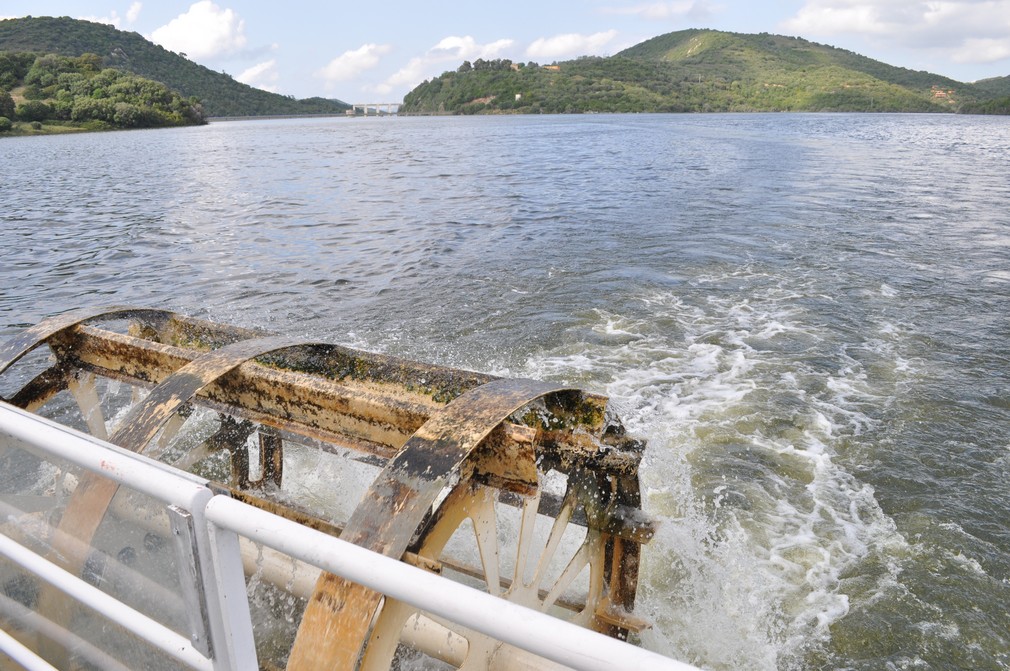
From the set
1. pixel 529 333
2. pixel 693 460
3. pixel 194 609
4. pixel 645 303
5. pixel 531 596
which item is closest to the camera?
pixel 194 609

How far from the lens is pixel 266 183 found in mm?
24531

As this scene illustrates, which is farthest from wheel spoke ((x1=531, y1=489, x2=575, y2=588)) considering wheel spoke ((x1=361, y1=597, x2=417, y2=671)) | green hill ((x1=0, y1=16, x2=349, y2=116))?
green hill ((x1=0, y1=16, x2=349, y2=116))

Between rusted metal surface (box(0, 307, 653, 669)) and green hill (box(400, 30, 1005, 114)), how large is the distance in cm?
11647

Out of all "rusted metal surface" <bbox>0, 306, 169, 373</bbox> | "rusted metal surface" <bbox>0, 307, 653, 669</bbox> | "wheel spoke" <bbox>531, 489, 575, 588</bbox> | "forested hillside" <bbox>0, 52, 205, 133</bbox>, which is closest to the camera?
"rusted metal surface" <bbox>0, 307, 653, 669</bbox>

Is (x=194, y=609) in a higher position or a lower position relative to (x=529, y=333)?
higher

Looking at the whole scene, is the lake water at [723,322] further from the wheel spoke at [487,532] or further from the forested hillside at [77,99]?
the forested hillside at [77,99]

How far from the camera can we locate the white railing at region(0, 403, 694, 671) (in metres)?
1.10

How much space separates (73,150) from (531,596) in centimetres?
4896

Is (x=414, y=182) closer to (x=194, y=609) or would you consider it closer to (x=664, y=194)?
(x=664, y=194)

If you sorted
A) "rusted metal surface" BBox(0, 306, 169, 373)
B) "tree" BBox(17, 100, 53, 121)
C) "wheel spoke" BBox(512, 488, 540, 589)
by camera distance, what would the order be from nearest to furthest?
"wheel spoke" BBox(512, 488, 540, 589)
"rusted metal surface" BBox(0, 306, 169, 373)
"tree" BBox(17, 100, 53, 121)

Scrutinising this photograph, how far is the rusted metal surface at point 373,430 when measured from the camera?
2.85 metres

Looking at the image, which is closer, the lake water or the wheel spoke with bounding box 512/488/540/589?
the wheel spoke with bounding box 512/488/540/589

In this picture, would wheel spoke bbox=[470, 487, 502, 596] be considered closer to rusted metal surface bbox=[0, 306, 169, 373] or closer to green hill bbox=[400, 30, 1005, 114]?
rusted metal surface bbox=[0, 306, 169, 373]

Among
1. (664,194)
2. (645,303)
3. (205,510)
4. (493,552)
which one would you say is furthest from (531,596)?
(664,194)
